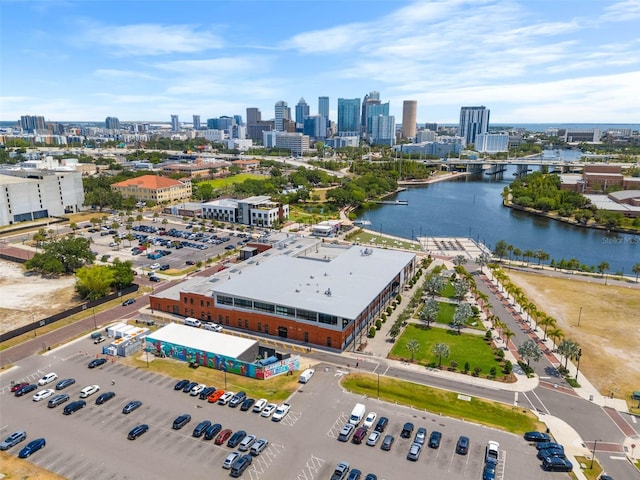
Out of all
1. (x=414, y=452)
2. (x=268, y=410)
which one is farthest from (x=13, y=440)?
(x=414, y=452)

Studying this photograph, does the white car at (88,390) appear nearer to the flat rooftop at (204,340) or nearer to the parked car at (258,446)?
the flat rooftop at (204,340)

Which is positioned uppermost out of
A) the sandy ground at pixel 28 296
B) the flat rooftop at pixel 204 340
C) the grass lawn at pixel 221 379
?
the flat rooftop at pixel 204 340

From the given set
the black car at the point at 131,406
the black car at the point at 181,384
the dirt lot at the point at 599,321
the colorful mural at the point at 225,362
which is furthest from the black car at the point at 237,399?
the dirt lot at the point at 599,321

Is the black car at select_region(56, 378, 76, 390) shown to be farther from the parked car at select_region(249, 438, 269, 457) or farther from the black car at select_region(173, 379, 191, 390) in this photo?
the parked car at select_region(249, 438, 269, 457)

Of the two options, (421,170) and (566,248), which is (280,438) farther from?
(421,170)

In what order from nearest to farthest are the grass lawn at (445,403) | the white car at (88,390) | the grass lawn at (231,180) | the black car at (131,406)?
the grass lawn at (445,403) → the black car at (131,406) → the white car at (88,390) → the grass lawn at (231,180)

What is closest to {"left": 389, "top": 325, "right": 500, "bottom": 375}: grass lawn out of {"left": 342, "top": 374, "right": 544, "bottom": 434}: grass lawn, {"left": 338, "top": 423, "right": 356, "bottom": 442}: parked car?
{"left": 342, "top": 374, "right": 544, "bottom": 434}: grass lawn

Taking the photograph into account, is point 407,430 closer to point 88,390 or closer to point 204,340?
point 204,340

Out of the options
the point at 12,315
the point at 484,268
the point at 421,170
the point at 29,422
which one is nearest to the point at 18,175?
the point at 12,315
